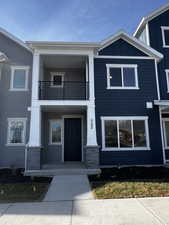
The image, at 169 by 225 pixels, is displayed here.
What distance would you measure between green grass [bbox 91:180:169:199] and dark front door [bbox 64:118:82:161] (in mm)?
5047

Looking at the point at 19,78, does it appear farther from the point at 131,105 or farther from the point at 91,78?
the point at 131,105

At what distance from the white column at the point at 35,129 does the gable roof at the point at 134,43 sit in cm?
592

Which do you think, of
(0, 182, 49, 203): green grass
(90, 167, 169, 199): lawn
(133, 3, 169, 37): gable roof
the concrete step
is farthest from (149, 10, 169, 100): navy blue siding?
(0, 182, 49, 203): green grass

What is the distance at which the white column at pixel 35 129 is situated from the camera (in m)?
9.91

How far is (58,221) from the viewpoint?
428cm

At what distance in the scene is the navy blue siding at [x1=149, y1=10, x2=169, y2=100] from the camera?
12788 mm

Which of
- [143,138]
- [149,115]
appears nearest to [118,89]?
[149,115]

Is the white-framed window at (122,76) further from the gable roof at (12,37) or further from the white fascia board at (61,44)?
the gable roof at (12,37)

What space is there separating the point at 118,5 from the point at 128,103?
598cm

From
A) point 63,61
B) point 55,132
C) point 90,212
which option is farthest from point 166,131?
point 90,212

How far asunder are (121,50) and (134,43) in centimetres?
98

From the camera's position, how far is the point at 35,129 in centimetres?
1010

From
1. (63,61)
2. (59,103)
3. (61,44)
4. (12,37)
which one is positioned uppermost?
(12,37)

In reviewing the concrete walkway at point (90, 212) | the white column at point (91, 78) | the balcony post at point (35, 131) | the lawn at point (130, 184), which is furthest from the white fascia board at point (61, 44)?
the concrete walkway at point (90, 212)
